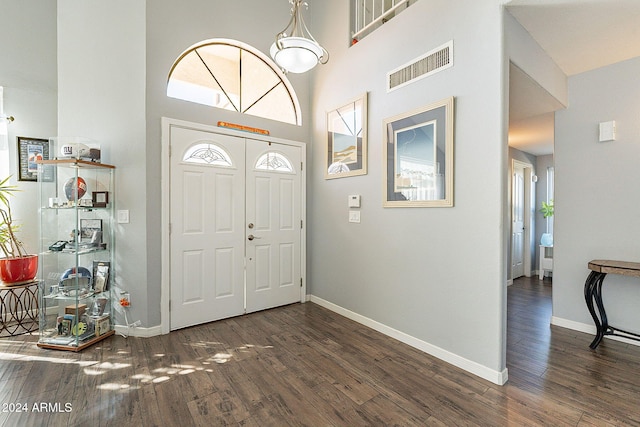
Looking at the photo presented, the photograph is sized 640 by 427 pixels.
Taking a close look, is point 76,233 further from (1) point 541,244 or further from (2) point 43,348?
(1) point 541,244

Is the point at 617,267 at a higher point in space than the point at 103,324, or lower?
higher

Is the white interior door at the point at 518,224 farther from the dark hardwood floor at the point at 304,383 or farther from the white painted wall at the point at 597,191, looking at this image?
the dark hardwood floor at the point at 304,383

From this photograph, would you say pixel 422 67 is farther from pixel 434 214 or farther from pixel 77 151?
pixel 77 151

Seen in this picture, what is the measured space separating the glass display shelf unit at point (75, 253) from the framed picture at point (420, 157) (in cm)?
297

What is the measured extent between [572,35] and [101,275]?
5.13 m

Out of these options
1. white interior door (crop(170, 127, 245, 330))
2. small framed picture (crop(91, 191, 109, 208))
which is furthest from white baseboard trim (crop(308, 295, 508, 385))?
small framed picture (crop(91, 191, 109, 208))

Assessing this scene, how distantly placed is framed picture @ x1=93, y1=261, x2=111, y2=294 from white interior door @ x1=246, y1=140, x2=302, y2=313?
1484 millimetres

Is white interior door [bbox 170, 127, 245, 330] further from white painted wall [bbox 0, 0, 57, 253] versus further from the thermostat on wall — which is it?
white painted wall [bbox 0, 0, 57, 253]

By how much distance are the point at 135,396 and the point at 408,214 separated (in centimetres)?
271

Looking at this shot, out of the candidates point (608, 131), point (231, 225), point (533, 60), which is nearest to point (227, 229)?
point (231, 225)

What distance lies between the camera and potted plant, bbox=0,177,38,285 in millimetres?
3043

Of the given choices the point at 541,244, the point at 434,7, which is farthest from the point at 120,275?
the point at 541,244

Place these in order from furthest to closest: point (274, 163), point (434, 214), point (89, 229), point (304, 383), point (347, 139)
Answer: point (274, 163), point (347, 139), point (89, 229), point (434, 214), point (304, 383)

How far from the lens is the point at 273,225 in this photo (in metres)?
3.93
